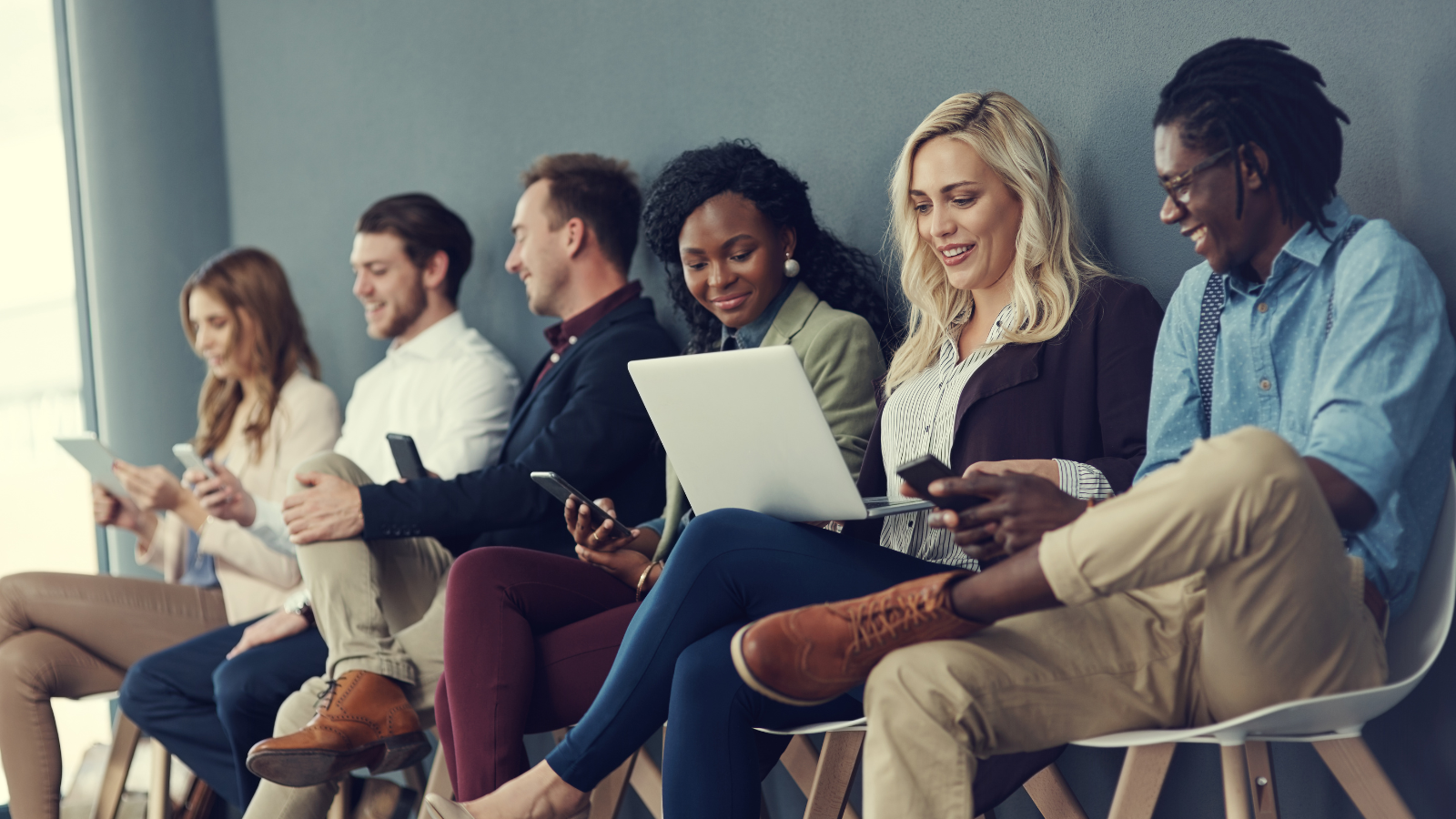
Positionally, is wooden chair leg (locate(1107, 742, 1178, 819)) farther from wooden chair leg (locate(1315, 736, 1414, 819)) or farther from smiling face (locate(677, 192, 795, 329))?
smiling face (locate(677, 192, 795, 329))

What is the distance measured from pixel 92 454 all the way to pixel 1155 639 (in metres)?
2.37

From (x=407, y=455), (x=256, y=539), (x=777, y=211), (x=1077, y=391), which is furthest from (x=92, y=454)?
(x=1077, y=391)

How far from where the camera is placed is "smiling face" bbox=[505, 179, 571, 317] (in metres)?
2.58

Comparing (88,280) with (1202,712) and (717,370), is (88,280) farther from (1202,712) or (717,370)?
(1202,712)

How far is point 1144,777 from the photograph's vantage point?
4.11ft

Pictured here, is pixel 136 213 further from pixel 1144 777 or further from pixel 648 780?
pixel 1144 777

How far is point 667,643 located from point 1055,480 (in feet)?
1.76

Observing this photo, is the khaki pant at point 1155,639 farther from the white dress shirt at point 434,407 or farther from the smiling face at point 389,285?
the smiling face at point 389,285

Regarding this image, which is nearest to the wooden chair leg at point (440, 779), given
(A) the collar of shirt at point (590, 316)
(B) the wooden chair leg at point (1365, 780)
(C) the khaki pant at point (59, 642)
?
(A) the collar of shirt at point (590, 316)

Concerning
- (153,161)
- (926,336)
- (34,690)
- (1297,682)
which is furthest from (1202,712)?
(153,161)

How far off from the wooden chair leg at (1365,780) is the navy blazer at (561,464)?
1372 mm

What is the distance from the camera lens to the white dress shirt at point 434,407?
258cm

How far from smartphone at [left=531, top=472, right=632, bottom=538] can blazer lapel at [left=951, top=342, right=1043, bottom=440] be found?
550mm

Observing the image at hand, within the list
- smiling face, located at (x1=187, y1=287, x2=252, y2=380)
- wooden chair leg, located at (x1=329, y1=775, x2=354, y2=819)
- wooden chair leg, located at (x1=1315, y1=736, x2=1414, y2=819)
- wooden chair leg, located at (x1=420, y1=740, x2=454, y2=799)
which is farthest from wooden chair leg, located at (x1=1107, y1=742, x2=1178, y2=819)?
smiling face, located at (x1=187, y1=287, x2=252, y2=380)
